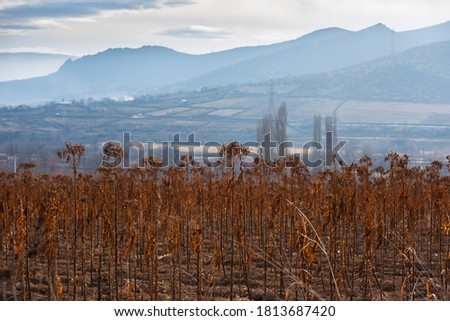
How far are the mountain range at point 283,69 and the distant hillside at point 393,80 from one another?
0.24 feet

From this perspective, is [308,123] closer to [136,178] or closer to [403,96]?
[403,96]

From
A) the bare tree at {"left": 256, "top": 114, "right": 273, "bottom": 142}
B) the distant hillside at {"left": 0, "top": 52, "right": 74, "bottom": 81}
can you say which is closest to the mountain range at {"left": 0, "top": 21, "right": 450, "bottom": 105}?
the bare tree at {"left": 256, "top": 114, "right": 273, "bottom": 142}

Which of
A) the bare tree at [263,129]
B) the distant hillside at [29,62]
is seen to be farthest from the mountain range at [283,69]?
the distant hillside at [29,62]

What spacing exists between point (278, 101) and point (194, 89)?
53.3ft

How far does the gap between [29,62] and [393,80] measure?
6082 centimetres

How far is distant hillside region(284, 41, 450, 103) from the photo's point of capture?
52938 millimetres

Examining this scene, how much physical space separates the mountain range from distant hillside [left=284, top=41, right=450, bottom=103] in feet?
0.24

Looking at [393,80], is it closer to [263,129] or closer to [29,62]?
[263,129]

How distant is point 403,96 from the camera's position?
63.8 meters

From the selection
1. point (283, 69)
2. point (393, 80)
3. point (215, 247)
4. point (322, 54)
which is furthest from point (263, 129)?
point (322, 54)

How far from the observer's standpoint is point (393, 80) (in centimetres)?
6475

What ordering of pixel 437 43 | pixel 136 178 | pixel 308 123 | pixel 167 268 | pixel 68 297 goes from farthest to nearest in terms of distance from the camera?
pixel 308 123, pixel 437 43, pixel 136 178, pixel 167 268, pixel 68 297

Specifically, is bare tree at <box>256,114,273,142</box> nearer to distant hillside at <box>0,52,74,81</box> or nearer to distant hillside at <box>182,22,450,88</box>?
distant hillside at <box>0,52,74,81</box>
